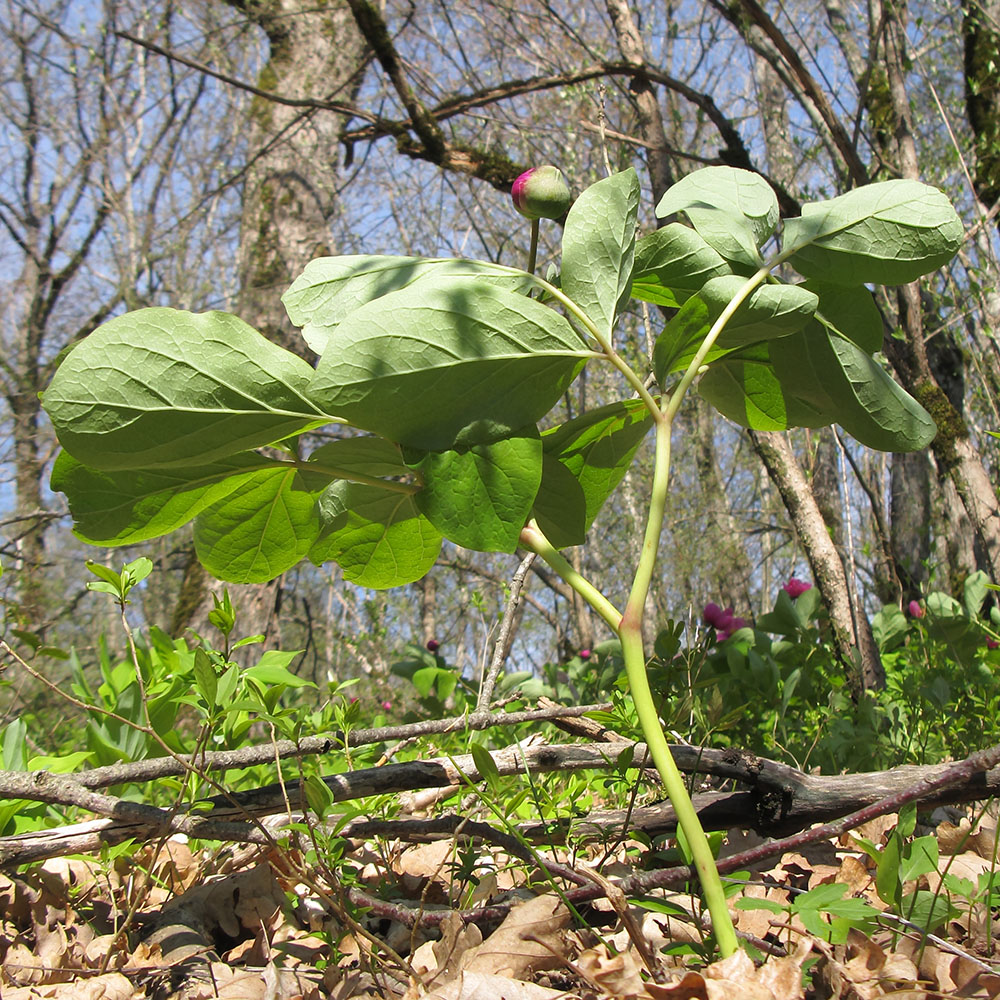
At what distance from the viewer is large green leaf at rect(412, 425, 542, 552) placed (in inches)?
24.3

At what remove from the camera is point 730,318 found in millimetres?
670

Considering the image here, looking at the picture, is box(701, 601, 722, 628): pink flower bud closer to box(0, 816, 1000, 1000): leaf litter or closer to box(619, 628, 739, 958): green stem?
box(0, 816, 1000, 1000): leaf litter

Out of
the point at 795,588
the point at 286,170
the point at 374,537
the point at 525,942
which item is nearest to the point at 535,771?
the point at 525,942

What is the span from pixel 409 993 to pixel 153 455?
1.60 ft

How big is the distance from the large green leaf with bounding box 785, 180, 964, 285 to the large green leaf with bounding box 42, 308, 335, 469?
0.47 metres

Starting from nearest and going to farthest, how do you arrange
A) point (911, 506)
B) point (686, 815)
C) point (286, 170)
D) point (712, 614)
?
point (686, 815), point (712, 614), point (911, 506), point (286, 170)

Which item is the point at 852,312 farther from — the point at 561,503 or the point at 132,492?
the point at 132,492

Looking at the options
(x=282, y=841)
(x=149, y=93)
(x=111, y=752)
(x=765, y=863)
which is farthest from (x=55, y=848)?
(x=149, y=93)

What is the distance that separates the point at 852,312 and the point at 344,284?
51 centimetres

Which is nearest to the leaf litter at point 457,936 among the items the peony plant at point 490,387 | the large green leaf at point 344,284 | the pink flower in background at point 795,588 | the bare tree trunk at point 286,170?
the peony plant at point 490,387

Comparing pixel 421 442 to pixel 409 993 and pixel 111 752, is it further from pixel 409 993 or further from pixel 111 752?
pixel 111 752

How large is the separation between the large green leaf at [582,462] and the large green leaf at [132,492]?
10.5 inches

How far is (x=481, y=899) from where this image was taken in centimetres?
91

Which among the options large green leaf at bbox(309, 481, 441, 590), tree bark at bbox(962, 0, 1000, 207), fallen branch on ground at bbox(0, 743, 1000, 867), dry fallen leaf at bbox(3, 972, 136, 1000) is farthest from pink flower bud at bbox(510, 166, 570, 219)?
tree bark at bbox(962, 0, 1000, 207)
